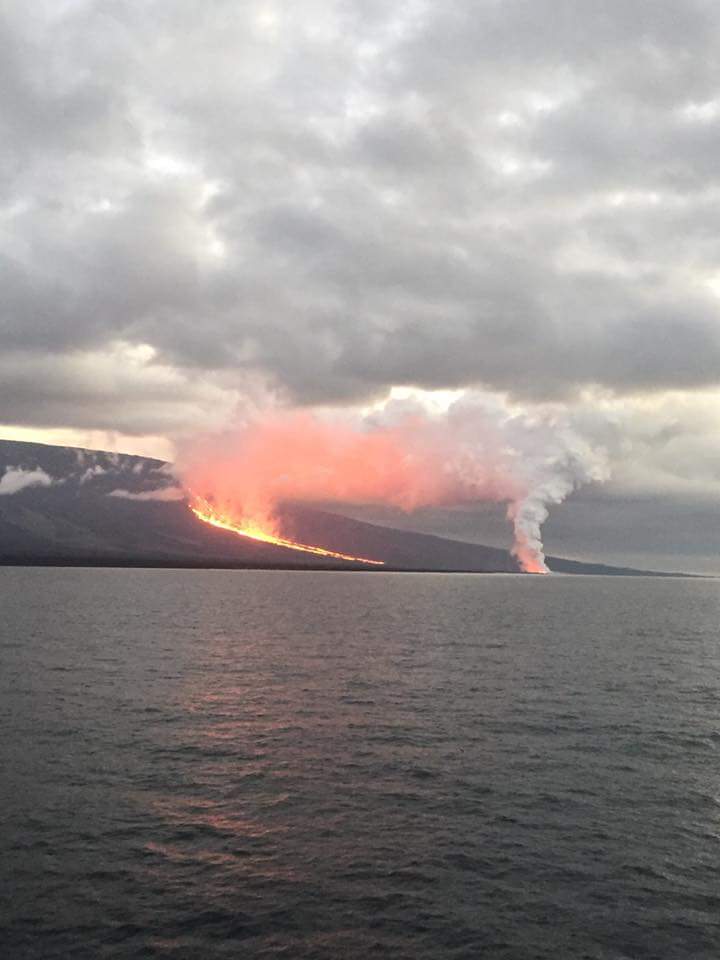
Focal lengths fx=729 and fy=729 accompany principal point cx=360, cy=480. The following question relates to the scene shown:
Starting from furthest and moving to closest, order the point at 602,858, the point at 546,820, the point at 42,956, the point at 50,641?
the point at 50,641
the point at 546,820
the point at 602,858
the point at 42,956

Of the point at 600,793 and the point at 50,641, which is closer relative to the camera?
the point at 600,793

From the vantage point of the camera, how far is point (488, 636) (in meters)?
134

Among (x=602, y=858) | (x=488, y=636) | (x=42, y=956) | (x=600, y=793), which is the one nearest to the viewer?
(x=42, y=956)

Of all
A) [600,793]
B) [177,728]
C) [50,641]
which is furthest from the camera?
[50,641]

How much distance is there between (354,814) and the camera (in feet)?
131

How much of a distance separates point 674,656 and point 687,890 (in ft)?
290

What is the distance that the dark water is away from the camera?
28.3 meters

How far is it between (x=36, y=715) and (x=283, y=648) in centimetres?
5236

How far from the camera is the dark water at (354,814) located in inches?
1114

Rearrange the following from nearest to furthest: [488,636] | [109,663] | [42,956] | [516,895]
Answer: [42,956], [516,895], [109,663], [488,636]

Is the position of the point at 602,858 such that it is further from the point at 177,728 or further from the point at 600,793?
the point at 177,728

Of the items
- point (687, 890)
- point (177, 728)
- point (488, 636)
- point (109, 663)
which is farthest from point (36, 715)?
point (488, 636)

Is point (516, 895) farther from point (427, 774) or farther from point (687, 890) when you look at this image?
point (427, 774)

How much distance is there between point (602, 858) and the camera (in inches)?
1387
